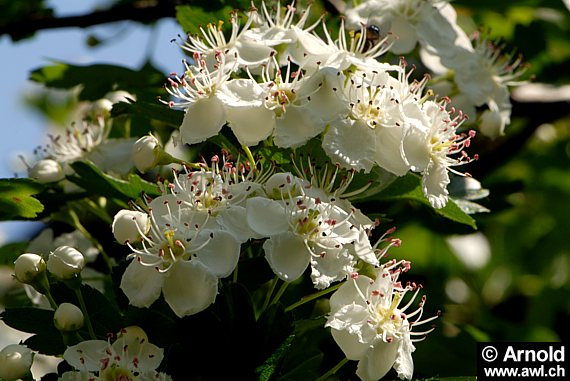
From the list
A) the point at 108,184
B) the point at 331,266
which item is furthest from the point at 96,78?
the point at 331,266

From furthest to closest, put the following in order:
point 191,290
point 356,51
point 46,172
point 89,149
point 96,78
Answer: point 96,78 → point 89,149 → point 46,172 → point 356,51 → point 191,290

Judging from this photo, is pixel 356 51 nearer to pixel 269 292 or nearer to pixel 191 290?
pixel 269 292

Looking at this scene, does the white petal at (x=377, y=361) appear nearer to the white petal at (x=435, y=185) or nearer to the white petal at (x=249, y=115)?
the white petal at (x=435, y=185)

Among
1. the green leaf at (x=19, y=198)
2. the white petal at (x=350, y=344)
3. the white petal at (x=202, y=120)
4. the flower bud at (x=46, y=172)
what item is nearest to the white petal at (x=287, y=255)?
the white petal at (x=350, y=344)

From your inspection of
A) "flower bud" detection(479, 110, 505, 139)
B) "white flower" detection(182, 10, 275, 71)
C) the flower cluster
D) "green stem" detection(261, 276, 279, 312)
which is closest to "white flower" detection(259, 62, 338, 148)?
the flower cluster

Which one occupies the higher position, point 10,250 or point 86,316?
point 86,316

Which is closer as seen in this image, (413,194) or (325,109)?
(325,109)

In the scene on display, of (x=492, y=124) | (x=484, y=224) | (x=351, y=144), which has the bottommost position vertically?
(x=484, y=224)

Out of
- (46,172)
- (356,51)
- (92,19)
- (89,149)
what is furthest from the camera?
(92,19)
